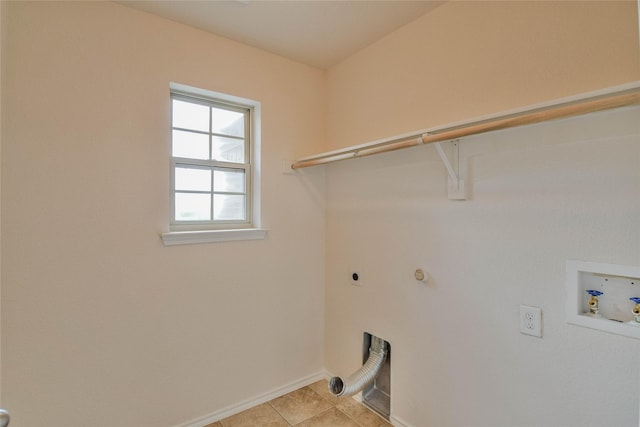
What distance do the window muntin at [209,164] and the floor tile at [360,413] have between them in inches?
55.2

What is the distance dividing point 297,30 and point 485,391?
7.38 feet

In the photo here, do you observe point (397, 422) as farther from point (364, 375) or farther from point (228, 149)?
point (228, 149)

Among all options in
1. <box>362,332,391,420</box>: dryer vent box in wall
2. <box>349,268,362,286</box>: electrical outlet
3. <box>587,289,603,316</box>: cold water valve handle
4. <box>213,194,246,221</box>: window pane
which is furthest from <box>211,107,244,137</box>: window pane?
<box>587,289,603,316</box>: cold water valve handle

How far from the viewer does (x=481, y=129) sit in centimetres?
132

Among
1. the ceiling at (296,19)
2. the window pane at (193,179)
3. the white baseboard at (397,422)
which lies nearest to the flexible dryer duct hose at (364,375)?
the white baseboard at (397,422)

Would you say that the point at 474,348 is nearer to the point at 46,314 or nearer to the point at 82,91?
the point at 46,314

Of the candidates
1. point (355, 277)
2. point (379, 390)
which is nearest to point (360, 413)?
point (379, 390)

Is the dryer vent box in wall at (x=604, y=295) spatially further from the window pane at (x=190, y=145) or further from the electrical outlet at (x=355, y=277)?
the window pane at (x=190, y=145)

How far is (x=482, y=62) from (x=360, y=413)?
2.18 meters

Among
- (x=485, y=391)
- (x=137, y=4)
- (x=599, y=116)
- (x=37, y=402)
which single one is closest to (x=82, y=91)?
(x=137, y=4)

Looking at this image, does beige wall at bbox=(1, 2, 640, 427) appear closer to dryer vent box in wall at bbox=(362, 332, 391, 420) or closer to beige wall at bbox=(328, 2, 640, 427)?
beige wall at bbox=(328, 2, 640, 427)

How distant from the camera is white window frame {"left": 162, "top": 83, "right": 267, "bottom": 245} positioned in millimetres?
1948

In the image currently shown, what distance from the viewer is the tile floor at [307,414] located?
200cm

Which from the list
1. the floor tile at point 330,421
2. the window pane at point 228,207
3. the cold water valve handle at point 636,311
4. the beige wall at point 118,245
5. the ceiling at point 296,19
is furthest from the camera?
the window pane at point 228,207
